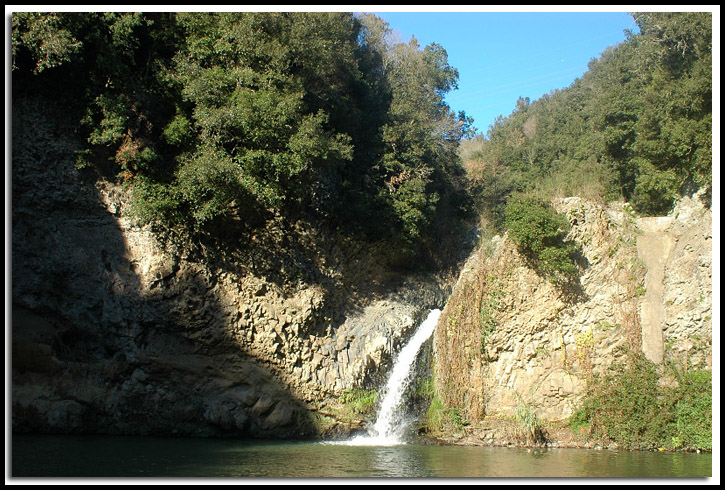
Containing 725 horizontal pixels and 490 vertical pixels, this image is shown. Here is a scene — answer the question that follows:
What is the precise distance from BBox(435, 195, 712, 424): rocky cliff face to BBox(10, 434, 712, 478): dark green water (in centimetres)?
231

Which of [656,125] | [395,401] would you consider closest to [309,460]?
[395,401]

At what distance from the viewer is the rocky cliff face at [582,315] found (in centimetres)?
1512

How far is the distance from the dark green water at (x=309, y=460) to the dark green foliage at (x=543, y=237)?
16.4 feet

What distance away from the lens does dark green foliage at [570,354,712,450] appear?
13.9 meters

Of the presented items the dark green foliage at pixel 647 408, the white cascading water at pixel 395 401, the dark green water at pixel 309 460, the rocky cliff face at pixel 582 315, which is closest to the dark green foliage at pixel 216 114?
the white cascading water at pixel 395 401

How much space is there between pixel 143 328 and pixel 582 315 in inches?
488

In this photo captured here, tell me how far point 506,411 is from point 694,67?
10.7 metres

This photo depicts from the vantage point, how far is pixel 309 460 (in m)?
11.7

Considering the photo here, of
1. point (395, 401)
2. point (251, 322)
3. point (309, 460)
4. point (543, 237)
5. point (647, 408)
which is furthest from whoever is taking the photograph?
point (395, 401)

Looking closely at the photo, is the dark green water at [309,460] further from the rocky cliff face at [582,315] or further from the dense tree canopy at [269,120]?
the dense tree canopy at [269,120]

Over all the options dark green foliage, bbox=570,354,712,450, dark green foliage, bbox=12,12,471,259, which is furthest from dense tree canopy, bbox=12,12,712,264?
dark green foliage, bbox=570,354,712,450

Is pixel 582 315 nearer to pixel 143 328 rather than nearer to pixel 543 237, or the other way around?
pixel 543 237

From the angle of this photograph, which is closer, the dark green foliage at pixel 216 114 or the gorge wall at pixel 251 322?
the gorge wall at pixel 251 322

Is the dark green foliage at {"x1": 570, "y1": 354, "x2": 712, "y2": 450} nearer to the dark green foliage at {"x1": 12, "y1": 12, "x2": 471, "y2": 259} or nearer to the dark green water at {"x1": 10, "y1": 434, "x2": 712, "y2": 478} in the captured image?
the dark green water at {"x1": 10, "y1": 434, "x2": 712, "y2": 478}
